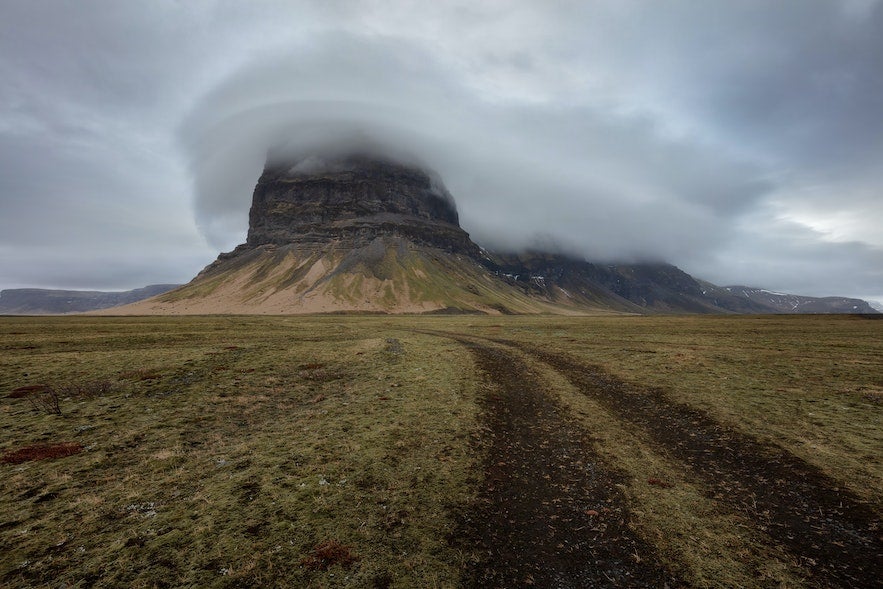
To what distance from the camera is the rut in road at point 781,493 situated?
29.2 feet

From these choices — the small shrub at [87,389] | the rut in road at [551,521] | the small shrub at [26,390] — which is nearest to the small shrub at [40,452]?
the small shrub at [87,389]

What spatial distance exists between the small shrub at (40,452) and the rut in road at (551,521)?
1660 centimetres

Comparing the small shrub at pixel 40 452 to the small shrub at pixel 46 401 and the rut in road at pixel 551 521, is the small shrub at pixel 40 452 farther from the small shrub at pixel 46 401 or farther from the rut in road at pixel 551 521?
the rut in road at pixel 551 521

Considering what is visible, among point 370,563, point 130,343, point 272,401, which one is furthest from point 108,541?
point 130,343

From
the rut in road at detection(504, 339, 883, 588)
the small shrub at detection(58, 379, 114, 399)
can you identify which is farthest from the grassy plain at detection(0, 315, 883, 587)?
the rut in road at detection(504, 339, 883, 588)

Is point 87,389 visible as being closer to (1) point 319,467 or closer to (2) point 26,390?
(2) point 26,390

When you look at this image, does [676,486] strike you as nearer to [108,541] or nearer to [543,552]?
[543,552]

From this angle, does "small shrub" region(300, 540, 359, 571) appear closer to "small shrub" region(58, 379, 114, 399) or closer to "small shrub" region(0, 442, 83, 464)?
"small shrub" region(0, 442, 83, 464)

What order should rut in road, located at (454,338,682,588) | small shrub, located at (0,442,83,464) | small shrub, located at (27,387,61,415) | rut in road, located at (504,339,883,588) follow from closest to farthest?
rut in road, located at (454,338,682,588) → rut in road, located at (504,339,883,588) → small shrub, located at (0,442,83,464) → small shrub, located at (27,387,61,415)

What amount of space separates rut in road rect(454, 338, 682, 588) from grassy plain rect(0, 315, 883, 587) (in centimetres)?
53

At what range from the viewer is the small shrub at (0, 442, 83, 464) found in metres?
13.8

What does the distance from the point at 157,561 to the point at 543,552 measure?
381 inches

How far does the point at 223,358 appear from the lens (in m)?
32.2

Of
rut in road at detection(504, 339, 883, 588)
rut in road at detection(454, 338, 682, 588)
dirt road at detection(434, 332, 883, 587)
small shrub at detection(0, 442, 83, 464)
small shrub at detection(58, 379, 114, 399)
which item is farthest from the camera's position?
small shrub at detection(58, 379, 114, 399)
